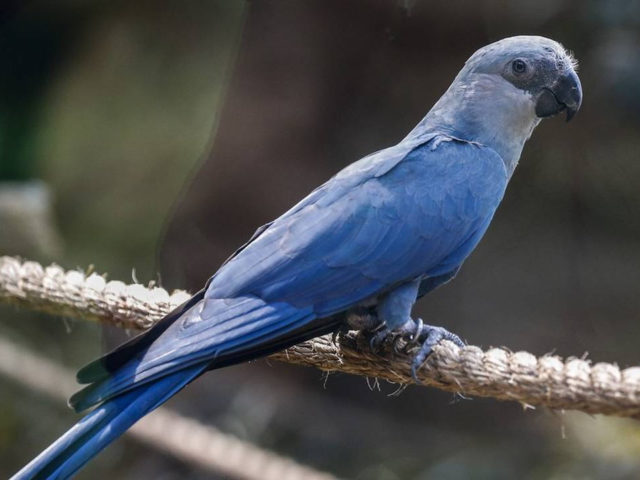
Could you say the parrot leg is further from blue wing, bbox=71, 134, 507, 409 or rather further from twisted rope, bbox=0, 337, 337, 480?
twisted rope, bbox=0, 337, 337, 480

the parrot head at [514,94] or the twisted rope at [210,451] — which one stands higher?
the parrot head at [514,94]

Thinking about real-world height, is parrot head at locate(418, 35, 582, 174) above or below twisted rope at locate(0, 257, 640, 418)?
above

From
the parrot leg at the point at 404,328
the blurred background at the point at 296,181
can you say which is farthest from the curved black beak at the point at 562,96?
the blurred background at the point at 296,181

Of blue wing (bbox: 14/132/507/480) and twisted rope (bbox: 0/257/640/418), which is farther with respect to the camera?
blue wing (bbox: 14/132/507/480)

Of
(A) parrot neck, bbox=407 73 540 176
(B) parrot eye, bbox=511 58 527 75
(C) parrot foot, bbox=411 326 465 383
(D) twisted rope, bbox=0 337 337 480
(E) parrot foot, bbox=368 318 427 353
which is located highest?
(B) parrot eye, bbox=511 58 527 75

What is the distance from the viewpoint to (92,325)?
4.15 meters

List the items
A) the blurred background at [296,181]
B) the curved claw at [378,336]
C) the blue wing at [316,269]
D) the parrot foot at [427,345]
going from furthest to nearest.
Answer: the blurred background at [296,181] < the curved claw at [378,336] < the parrot foot at [427,345] < the blue wing at [316,269]

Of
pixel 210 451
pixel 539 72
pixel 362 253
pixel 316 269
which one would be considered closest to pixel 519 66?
pixel 539 72

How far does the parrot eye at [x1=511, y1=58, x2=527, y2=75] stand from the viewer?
6.77ft

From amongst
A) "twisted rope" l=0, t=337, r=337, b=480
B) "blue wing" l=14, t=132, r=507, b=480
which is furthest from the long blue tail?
"twisted rope" l=0, t=337, r=337, b=480

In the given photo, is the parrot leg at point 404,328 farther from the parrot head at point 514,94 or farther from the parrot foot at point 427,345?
the parrot head at point 514,94

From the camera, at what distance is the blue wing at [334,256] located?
168cm

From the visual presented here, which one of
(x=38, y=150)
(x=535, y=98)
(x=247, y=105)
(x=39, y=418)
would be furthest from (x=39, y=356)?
(x=535, y=98)

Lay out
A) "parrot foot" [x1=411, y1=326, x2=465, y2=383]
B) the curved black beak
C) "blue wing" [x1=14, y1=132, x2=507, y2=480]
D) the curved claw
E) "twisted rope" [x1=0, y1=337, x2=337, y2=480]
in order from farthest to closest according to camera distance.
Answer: "twisted rope" [x1=0, y1=337, x2=337, y2=480], the curved black beak, the curved claw, "parrot foot" [x1=411, y1=326, x2=465, y2=383], "blue wing" [x1=14, y1=132, x2=507, y2=480]
